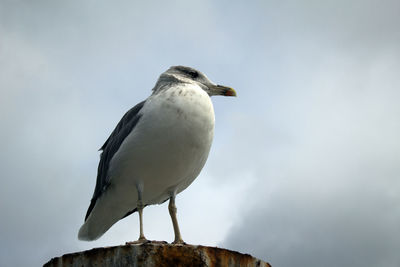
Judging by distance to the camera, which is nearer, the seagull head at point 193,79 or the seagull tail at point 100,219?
the seagull tail at point 100,219

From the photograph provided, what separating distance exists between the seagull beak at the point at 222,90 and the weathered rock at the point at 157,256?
3235mm

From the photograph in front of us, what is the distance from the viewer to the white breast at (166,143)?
225 inches

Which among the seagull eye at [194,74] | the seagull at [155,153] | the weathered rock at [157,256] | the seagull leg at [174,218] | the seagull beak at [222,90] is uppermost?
the seagull eye at [194,74]

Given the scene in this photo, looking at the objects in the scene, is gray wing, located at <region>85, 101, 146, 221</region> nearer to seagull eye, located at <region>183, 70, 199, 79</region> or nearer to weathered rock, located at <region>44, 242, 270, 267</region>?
seagull eye, located at <region>183, 70, 199, 79</region>

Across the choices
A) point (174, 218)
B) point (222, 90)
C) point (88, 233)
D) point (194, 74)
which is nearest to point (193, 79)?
point (194, 74)

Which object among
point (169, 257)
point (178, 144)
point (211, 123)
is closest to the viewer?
point (169, 257)

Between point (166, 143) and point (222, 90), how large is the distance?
1741 millimetres

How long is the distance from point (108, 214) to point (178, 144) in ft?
5.90

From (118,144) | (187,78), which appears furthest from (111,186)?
(187,78)

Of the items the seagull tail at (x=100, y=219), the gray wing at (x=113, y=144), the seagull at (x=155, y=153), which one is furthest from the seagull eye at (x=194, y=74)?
the seagull tail at (x=100, y=219)

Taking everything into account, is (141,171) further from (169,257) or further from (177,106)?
(169,257)

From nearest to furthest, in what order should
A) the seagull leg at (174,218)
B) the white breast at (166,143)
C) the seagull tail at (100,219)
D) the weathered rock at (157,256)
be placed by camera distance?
the weathered rock at (157,256)
the white breast at (166,143)
the seagull leg at (174,218)
the seagull tail at (100,219)

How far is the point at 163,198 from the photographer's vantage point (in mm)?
6746

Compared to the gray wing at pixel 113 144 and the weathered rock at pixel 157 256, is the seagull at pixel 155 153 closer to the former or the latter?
the gray wing at pixel 113 144
